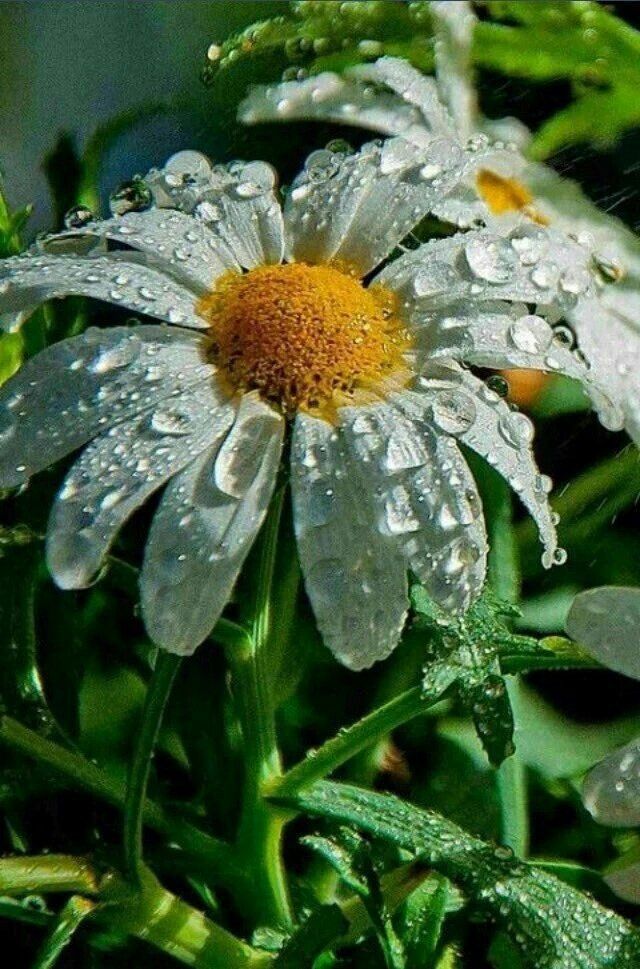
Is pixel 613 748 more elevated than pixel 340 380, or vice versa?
pixel 340 380

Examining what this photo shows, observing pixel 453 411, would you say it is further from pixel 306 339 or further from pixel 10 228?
pixel 10 228

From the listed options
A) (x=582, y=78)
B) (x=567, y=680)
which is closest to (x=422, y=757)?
(x=567, y=680)

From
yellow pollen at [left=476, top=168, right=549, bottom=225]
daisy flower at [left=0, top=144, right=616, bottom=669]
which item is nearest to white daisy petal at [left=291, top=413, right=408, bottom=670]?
daisy flower at [left=0, top=144, right=616, bottom=669]

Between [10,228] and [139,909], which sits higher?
[10,228]

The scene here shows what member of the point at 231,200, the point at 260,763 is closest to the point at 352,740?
the point at 260,763

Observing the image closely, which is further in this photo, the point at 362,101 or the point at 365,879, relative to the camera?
the point at 362,101

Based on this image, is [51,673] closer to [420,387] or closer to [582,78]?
[420,387]

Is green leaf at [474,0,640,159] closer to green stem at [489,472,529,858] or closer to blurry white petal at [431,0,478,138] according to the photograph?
blurry white petal at [431,0,478,138]
